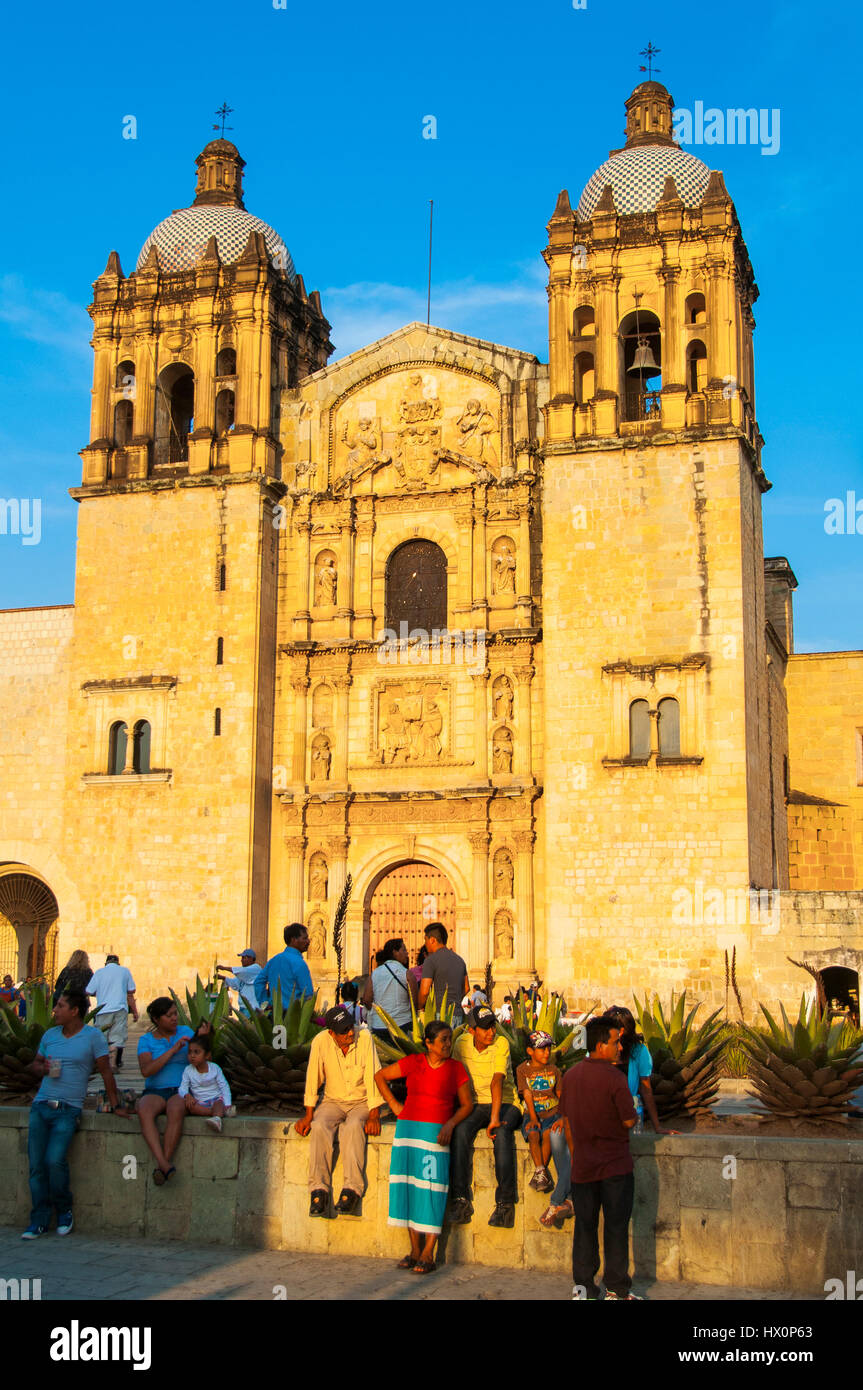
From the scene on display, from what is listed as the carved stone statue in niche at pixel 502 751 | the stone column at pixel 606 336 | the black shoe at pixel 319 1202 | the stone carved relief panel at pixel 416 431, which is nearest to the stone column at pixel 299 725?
the carved stone statue in niche at pixel 502 751

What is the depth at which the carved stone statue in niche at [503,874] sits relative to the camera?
23.7m

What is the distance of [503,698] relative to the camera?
24.4 m

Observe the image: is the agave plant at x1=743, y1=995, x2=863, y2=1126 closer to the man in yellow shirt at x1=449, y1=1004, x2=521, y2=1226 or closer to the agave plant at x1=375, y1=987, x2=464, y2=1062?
the man in yellow shirt at x1=449, y1=1004, x2=521, y2=1226

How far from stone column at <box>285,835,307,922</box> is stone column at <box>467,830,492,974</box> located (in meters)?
3.01

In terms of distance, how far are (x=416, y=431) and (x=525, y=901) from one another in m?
8.61

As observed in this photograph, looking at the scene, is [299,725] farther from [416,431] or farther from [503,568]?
[416,431]

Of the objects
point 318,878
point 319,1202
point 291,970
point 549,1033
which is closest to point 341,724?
point 318,878

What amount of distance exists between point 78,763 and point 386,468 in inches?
301

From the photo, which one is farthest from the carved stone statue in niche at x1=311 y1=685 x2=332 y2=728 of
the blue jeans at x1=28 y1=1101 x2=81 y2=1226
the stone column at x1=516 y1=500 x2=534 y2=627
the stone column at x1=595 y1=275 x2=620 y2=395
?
the blue jeans at x1=28 y1=1101 x2=81 y2=1226

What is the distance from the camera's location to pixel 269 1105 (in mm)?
10406

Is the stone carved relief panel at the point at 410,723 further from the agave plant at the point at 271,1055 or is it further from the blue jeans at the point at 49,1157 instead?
the blue jeans at the point at 49,1157
